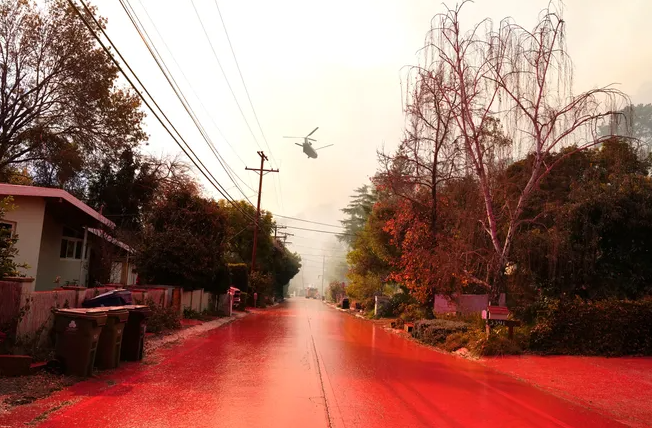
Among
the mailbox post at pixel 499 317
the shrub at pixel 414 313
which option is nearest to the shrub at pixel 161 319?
the mailbox post at pixel 499 317

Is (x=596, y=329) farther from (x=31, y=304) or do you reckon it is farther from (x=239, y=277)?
(x=239, y=277)

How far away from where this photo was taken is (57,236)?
21578 mm

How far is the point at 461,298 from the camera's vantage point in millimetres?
25047

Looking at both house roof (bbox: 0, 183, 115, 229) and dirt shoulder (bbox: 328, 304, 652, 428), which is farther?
house roof (bbox: 0, 183, 115, 229)

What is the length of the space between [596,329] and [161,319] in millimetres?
13937

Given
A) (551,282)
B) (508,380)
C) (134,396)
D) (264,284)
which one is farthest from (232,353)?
(264,284)

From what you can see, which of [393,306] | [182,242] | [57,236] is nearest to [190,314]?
[182,242]

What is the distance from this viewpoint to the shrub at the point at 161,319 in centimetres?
1733

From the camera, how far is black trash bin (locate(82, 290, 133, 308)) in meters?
12.6

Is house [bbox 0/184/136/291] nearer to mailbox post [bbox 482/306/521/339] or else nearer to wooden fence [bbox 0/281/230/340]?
wooden fence [bbox 0/281/230/340]

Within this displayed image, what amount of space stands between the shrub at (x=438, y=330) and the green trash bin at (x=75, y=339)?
13263mm

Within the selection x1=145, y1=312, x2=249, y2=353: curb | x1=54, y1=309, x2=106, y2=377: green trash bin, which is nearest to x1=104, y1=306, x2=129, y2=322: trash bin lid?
x1=54, y1=309, x2=106, y2=377: green trash bin

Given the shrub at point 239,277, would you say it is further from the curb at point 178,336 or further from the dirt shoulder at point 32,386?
the dirt shoulder at point 32,386

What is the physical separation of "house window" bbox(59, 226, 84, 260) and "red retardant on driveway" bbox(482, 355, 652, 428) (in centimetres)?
1765
